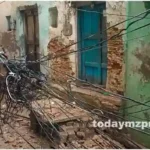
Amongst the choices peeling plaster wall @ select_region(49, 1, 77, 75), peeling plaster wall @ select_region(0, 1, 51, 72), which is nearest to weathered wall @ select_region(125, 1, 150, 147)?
peeling plaster wall @ select_region(49, 1, 77, 75)

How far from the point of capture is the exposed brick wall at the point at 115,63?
17.3 feet

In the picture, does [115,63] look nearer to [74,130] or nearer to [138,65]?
[138,65]

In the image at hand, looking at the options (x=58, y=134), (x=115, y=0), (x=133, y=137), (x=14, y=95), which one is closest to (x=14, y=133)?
(x=58, y=134)

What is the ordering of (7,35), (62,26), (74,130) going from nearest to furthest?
(74,130)
(62,26)
(7,35)

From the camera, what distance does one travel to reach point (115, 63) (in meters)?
5.37

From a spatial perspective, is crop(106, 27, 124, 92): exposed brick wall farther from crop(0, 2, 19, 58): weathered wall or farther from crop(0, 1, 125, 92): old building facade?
crop(0, 2, 19, 58): weathered wall

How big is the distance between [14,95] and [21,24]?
197 inches

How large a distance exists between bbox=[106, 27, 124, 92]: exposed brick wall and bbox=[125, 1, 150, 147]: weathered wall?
4.7 inches

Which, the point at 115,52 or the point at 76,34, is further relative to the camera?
the point at 76,34

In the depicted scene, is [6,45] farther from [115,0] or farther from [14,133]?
[115,0]

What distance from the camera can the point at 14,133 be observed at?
18.7 ft

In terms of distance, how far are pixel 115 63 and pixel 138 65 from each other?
0.47 m

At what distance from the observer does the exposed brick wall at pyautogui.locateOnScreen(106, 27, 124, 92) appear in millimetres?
5277

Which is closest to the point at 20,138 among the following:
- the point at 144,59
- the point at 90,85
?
the point at 90,85
